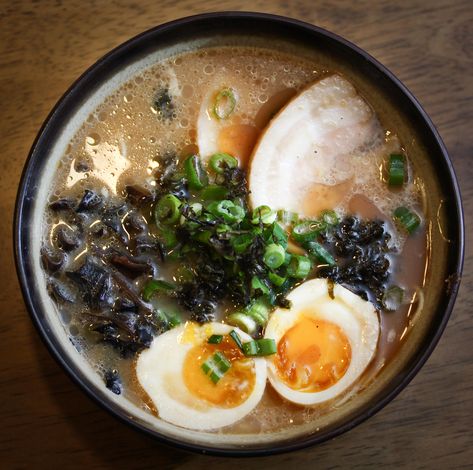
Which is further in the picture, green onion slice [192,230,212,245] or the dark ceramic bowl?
green onion slice [192,230,212,245]

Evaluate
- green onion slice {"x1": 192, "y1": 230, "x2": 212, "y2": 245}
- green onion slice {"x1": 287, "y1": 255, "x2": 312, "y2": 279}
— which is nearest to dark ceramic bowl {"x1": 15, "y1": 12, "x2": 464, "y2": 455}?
green onion slice {"x1": 287, "y1": 255, "x2": 312, "y2": 279}

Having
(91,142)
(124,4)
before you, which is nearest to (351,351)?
(91,142)

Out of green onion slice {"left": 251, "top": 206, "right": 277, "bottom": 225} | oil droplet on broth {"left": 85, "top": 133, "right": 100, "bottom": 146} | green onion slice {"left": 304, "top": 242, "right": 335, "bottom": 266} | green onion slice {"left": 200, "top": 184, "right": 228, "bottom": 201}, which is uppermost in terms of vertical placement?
oil droplet on broth {"left": 85, "top": 133, "right": 100, "bottom": 146}

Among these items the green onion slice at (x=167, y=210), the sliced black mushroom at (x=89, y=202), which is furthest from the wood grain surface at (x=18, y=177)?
the green onion slice at (x=167, y=210)

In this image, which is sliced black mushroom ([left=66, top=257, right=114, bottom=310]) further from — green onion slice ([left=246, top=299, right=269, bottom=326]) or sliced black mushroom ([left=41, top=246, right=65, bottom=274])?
green onion slice ([left=246, top=299, right=269, bottom=326])

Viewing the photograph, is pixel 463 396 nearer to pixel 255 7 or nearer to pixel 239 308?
pixel 239 308

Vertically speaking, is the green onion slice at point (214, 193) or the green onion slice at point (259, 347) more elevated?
the green onion slice at point (214, 193)

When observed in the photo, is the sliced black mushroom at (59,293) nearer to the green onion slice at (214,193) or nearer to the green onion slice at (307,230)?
the green onion slice at (214,193)
